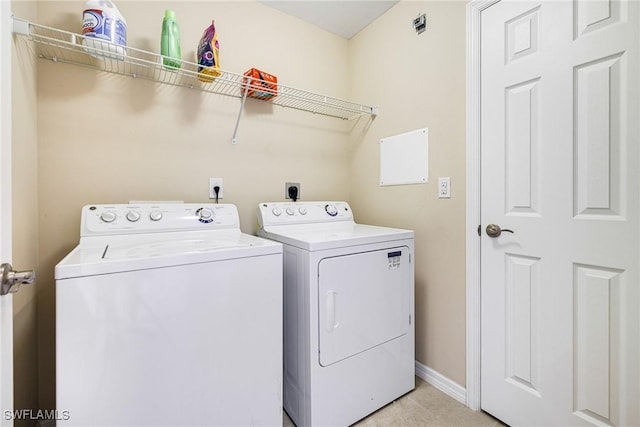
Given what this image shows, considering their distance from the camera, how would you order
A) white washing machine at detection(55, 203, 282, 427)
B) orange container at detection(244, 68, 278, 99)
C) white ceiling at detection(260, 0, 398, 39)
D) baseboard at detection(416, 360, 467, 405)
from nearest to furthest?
white washing machine at detection(55, 203, 282, 427) < baseboard at detection(416, 360, 467, 405) < orange container at detection(244, 68, 278, 99) < white ceiling at detection(260, 0, 398, 39)

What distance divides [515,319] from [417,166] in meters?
0.96

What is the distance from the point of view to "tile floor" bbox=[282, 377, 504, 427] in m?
1.44

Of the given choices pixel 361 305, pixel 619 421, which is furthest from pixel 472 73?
pixel 619 421

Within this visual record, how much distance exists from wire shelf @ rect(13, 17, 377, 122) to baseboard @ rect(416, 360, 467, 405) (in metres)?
1.75

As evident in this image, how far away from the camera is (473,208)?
59.6 inches

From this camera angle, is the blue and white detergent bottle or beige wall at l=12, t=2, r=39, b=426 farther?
the blue and white detergent bottle

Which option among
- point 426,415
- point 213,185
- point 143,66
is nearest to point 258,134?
point 213,185

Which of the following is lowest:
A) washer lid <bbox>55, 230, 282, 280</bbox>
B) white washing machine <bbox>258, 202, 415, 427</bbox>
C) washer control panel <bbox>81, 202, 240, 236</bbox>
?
white washing machine <bbox>258, 202, 415, 427</bbox>

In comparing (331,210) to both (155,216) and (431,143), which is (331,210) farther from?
(155,216)

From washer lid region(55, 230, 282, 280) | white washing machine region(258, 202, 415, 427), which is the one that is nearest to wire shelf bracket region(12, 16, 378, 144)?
washer lid region(55, 230, 282, 280)

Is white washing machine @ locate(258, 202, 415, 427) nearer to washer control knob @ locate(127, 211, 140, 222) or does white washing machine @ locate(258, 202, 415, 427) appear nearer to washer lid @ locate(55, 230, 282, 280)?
washer lid @ locate(55, 230, 282, 280)

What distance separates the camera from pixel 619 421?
109 centimetres

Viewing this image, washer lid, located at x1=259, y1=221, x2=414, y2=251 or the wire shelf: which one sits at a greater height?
the wire shelf

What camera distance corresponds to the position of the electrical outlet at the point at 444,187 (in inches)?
64.2
